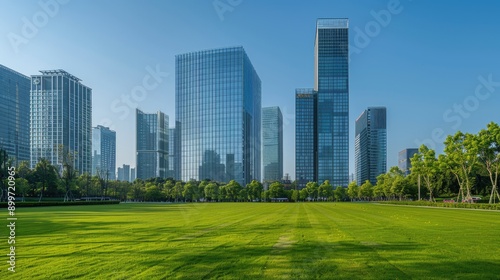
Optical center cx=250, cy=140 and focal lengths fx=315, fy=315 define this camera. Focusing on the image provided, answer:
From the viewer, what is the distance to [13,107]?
93688mm

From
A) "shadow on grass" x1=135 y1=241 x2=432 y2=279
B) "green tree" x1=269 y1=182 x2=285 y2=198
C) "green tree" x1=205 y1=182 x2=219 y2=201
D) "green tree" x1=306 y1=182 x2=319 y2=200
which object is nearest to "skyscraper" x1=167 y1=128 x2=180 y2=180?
"green tree" x1=205 y1=182 x2=219 y2=201

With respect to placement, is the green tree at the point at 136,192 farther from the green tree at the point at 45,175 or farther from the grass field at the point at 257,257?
the grass field at the point at 257,257

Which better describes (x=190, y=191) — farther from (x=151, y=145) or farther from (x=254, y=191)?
(x=151, y=145)

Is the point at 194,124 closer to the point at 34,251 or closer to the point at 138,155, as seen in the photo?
the point at 138,155

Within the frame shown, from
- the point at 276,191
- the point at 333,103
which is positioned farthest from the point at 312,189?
the point at 333,103

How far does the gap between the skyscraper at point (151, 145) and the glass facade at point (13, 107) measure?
8054 cm

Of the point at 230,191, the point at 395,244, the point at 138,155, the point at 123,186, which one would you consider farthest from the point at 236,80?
the point at 395,244

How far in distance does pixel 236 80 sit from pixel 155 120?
66.6 m

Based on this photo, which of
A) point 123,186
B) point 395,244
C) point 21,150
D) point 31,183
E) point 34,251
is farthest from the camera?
point 123,186

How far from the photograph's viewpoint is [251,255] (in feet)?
37.0

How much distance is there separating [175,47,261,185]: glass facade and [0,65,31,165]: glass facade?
227ft

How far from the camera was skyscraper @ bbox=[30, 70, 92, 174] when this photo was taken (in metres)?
94.8

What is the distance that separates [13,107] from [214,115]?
254 feet

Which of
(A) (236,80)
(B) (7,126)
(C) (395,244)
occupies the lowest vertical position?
(C) (395,244)
